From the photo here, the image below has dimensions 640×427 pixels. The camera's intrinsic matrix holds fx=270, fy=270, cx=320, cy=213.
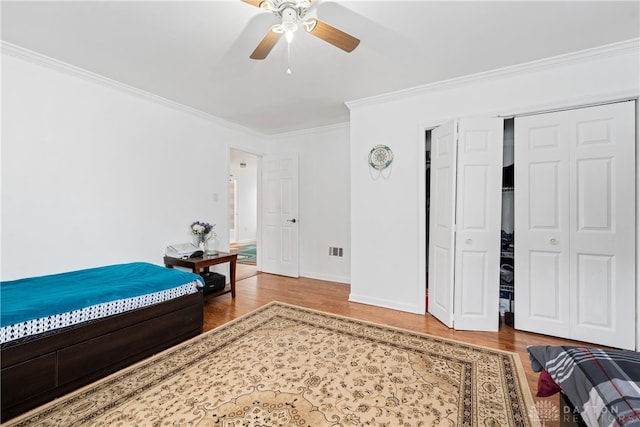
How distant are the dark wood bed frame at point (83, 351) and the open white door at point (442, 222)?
2516 mm

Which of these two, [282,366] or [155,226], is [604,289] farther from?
[155,226]

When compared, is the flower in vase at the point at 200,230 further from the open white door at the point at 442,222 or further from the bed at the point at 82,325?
the open white door at the point at 442,222

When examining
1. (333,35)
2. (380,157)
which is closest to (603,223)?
(380,157)

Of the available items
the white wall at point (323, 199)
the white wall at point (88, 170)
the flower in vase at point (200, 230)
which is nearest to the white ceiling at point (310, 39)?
the white wall at point (88, 170)

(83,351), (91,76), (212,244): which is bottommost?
(83,351)

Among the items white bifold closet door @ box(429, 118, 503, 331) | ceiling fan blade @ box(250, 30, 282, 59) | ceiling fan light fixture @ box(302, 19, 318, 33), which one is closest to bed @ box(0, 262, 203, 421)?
ceiling fan blade @ box(250, 30, 282, 59)

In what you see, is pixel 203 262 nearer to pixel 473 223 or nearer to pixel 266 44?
pixel 266 44

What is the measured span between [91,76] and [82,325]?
2.39 meters

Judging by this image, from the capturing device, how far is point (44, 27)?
2.01 m

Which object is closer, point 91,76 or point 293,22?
point 293,22

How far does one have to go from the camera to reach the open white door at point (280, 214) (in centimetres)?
472

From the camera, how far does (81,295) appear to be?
6.20 ft

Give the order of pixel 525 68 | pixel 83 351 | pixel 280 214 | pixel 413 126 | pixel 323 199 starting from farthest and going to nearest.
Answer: pixel 280 214 < pixel 323 199 < pixel 413 126 < pixel 525 68 < pixel 83 351

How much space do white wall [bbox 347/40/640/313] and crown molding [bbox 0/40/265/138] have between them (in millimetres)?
2192
